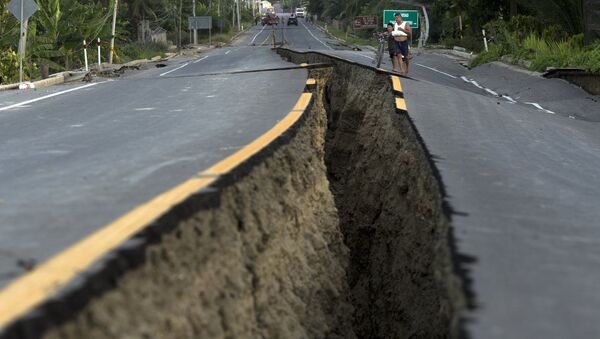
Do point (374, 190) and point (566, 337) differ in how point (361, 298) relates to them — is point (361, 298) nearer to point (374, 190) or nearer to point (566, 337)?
point (374, 190)

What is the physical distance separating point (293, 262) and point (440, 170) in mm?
1751

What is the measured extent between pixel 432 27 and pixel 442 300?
60.3 meters

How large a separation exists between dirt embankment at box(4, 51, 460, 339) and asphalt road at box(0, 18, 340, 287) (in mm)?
475

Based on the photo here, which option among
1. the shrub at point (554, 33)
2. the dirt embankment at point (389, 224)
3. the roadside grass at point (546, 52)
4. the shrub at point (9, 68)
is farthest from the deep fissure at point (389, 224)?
the shrub at point (554, 33)

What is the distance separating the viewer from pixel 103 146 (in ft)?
23.9

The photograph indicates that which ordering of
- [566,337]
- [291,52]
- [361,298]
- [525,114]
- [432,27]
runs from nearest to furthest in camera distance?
[566,337] < [361,298] < [525,114] < [291,52] < [432,27]

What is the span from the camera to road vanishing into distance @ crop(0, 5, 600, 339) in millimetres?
3572

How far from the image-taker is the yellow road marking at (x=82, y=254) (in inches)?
100

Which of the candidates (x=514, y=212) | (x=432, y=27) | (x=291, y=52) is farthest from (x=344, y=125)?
(x=432, y=27)

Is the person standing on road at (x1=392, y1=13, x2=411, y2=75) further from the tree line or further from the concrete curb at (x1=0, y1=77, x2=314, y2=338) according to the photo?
the concrete curb at (x1=0, y1=77, x2=314, y2=338)

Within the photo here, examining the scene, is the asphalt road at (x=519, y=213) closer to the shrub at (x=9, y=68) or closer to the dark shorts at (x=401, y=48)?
the dark shorts at (x=401, y=48)

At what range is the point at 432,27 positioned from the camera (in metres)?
62.4

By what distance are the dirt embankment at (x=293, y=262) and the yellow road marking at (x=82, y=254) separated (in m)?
0.10

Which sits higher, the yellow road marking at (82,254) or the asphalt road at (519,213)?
the yellow road marking at (82,254)
